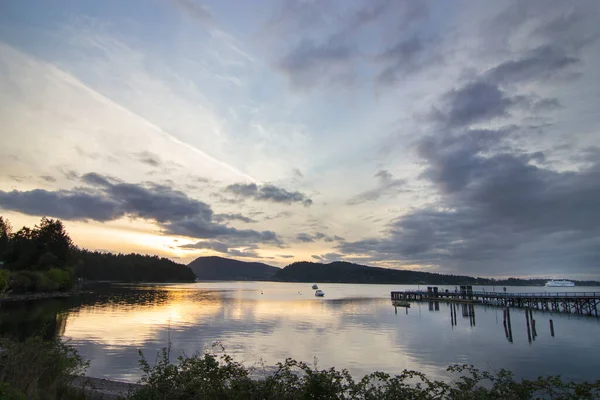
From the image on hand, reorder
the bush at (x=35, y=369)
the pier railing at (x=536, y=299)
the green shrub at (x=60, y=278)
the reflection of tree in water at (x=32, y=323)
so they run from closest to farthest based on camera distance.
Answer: the bush at (x=35, y=369) → the reflection of tree in water at (x=32, y=323) → the pier railing at (x=536, y=299) → the green shrub at (x=60, y=278)

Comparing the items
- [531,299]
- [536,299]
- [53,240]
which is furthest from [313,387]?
[53,240]

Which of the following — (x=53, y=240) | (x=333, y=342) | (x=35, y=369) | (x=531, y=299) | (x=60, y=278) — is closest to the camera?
(x=35, y=369)

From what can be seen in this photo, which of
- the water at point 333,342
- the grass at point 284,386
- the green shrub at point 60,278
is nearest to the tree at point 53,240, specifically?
the green shrub at point 60,278

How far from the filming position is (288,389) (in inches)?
383

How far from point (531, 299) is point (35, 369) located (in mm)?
88969

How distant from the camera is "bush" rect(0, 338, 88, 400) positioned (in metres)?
10.0

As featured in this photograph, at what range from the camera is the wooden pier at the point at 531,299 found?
7419 cm

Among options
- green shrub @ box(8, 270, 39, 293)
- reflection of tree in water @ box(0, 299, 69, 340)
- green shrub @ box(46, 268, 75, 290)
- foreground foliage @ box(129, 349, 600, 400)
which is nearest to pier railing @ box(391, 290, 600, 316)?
foreground foliage @ box(129, 349, 600, 400)

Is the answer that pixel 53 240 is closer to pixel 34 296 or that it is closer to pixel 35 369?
pixel 34 296

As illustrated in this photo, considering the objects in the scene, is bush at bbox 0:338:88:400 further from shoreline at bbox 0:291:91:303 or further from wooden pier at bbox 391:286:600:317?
shoreline at bbox 0:291:91:303

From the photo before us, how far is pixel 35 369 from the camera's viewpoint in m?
11.3

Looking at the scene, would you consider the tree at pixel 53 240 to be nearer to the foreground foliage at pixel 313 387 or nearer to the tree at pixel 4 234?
the tree at pixel 4 234

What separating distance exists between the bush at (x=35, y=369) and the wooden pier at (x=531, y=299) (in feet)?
193

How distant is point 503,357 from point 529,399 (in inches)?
1343
